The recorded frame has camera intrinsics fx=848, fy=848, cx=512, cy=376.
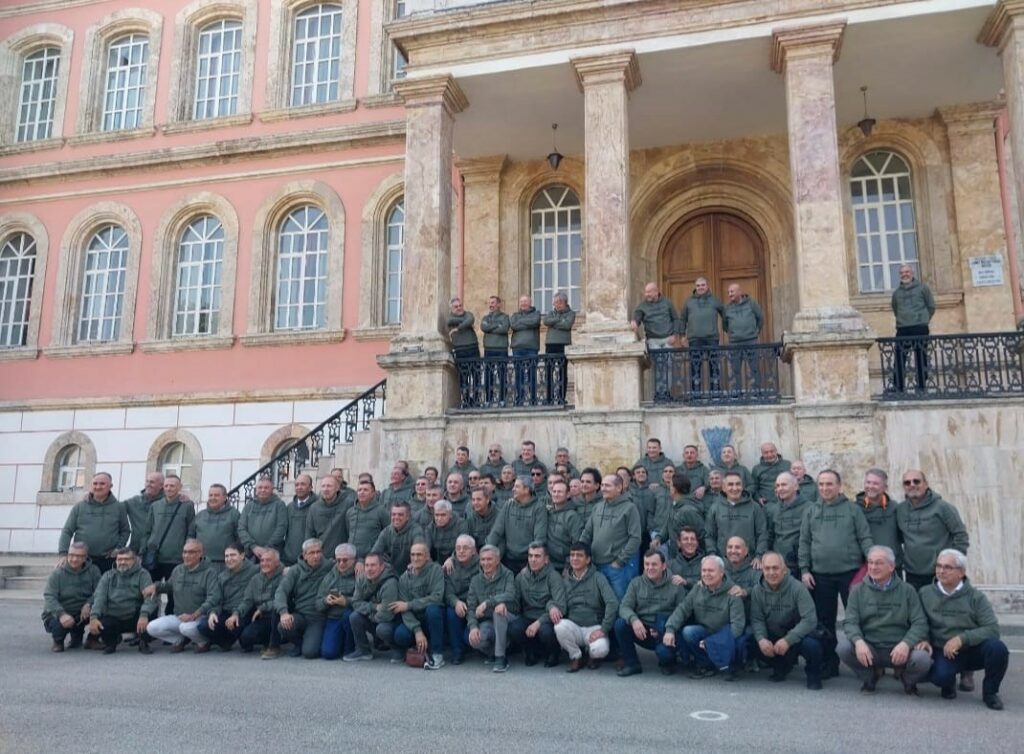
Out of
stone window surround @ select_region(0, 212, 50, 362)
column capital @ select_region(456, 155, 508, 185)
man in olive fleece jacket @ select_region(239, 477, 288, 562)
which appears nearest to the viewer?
man in olive fleece jacket @ select_region(239, 477, 288, 562)

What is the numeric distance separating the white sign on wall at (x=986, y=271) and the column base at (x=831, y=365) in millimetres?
3945

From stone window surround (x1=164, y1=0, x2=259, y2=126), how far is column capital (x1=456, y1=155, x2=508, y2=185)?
204 inches

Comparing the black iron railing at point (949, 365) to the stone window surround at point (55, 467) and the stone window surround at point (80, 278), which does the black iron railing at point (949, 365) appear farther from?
the stone window surround at point (55, 467)

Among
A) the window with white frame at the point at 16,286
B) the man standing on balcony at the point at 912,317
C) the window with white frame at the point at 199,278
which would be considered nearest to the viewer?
the man standing on balcony at the point at 912,317

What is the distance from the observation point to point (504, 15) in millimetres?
12055

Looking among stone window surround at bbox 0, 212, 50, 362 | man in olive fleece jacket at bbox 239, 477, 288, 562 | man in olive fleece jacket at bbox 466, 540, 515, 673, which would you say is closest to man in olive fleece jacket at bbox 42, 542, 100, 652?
man in olive fleece jacket at bbox 239, 477, 288, 562

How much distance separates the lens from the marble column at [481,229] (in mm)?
14995

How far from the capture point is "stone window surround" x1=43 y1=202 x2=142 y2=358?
1703cm

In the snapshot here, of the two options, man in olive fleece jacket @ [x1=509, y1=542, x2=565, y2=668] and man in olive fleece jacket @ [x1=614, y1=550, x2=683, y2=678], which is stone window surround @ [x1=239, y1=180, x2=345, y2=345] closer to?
man in olive fleece jacket @ [x1=509, y1=542, x2=565, y2=668]

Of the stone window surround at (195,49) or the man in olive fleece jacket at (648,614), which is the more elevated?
the stone window surround at (195,49)

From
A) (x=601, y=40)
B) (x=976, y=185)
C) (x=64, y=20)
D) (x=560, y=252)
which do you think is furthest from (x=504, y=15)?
(x=64, y=20)

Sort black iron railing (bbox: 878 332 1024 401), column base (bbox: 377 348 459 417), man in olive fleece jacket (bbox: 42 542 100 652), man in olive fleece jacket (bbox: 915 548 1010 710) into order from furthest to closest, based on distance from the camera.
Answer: column base (bbox: 377 348 459 417), black iron railing (bbox: 878 332 1024 401), man in olive fleece jacket (bbox: 42 542 100 652), man in olive fleece jacket (bbox: 915 548 1010 710)

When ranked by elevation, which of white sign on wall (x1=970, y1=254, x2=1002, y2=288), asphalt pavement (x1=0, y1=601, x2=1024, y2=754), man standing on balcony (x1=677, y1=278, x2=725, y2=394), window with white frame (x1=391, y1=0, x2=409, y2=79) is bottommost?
asphalt pavement (x1=0, y1=601, x2=1024, y2=754)

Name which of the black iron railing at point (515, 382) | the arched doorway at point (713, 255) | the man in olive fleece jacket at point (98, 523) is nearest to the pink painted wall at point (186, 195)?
the black iron railing at point (515, 382)
